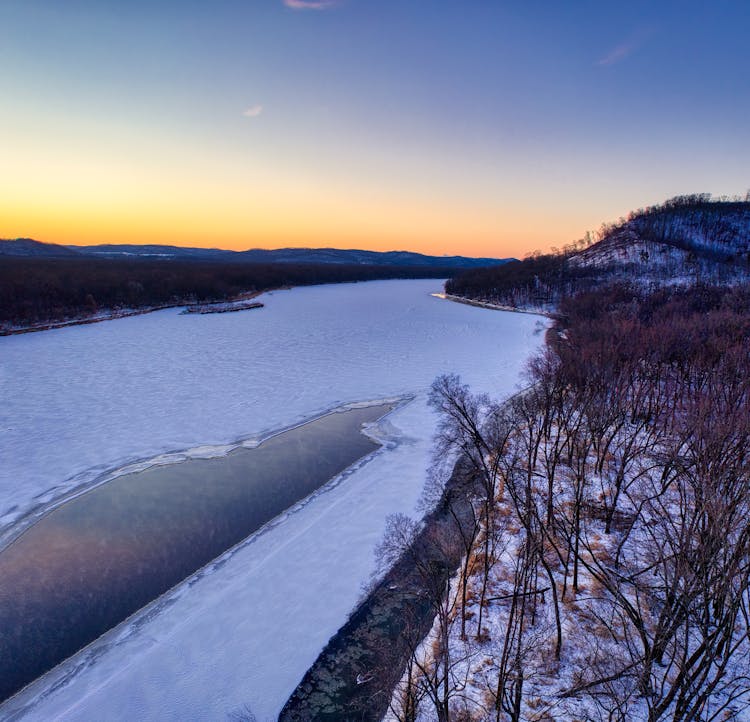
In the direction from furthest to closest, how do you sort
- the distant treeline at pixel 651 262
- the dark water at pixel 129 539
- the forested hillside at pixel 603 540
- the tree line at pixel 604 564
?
the distant treeline at pixel 651 262 → the dark water at pixel 129 539 → the forested hillside at pixel 603 540 → the tree line at pixel 604 564

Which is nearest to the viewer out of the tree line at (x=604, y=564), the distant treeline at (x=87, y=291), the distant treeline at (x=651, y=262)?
the tree line at (x=604, y=564)

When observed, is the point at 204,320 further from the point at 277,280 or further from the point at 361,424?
the point at 277,280

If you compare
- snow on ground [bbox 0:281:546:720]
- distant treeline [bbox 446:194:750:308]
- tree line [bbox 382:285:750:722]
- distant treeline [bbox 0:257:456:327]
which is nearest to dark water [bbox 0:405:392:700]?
snow on ground [bbox 0:281:546:720]

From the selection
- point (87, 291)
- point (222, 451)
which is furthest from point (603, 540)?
point (87, 291)

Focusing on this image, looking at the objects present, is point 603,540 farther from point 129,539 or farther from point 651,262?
point 651,262

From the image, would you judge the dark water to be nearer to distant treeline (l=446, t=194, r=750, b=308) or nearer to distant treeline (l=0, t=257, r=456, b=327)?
distant treeline (l=0, t=257, r=456, b=327)

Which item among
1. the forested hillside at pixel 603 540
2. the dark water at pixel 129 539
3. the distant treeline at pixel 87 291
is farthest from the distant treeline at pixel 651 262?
the dark water at pixel 129 539

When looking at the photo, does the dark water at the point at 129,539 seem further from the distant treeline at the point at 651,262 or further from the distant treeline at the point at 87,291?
the distant treeline at the point at 651,262
